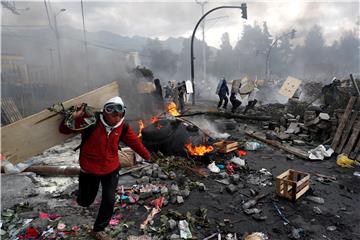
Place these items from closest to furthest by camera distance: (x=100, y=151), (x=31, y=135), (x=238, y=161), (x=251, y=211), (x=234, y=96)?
(x=100, y=151), (x=31, y=135), (x=251, y=211), (x=238, y=161), (x=234, y=96)

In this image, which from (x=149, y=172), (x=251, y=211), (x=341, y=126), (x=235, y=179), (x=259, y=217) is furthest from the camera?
Result: (x=341, y=126)

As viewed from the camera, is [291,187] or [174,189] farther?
[174,189]

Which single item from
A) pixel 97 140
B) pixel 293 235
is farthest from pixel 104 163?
pixel 293 235

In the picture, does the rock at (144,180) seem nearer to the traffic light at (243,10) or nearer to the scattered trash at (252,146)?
the scattered trash at (252,146)

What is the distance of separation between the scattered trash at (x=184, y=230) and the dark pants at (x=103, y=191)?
113 centimetres

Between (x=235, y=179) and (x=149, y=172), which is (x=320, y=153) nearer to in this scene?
(x=235, y=179)

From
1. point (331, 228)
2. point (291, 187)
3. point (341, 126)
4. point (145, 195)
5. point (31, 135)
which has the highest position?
point (31, 135)

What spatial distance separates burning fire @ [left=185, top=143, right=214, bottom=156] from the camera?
697 centimetres

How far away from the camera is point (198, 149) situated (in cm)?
702

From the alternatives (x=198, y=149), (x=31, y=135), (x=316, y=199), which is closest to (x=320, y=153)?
(x=316, y=199)

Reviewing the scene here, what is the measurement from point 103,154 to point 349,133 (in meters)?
7.46

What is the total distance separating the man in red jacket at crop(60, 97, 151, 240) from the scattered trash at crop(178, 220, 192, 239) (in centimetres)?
109

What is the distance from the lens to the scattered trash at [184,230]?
3.94 meters

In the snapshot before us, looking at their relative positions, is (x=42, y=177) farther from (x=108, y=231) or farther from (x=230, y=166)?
(x=230, y=166)
